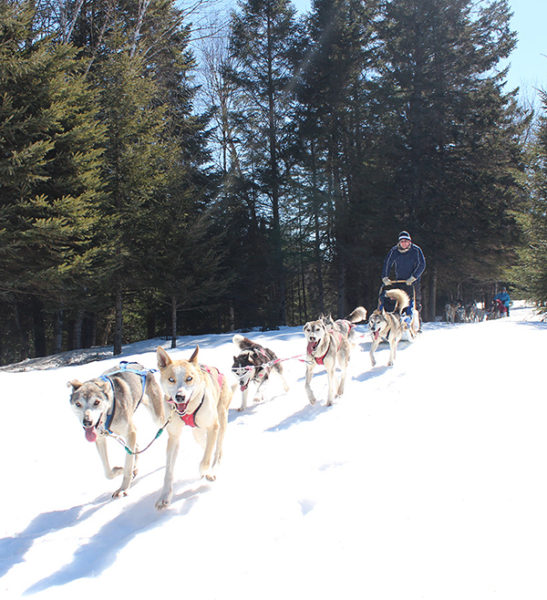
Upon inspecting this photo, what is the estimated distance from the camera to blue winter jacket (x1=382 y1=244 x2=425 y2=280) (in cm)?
981

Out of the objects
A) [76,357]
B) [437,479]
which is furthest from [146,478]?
[76,357]

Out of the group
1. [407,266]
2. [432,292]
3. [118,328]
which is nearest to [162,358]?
[407,266]

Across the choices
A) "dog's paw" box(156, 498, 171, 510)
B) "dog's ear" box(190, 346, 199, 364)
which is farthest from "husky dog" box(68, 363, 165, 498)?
"dog's ear" box(190, 346, 199, 364)

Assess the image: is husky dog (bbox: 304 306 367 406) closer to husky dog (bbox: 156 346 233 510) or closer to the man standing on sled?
husky dog (bbox: 156 346 233 510)

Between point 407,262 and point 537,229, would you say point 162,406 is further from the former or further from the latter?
point 537,229

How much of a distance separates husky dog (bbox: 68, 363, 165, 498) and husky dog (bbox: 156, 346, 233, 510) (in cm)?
68

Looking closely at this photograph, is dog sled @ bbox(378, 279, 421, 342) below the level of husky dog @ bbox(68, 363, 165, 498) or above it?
above

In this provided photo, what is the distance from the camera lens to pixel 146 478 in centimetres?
467

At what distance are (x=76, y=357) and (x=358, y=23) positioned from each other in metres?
23.9

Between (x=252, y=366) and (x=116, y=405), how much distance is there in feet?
9.26

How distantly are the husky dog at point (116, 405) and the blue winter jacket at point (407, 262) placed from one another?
6961mm

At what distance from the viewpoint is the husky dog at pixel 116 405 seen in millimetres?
3807

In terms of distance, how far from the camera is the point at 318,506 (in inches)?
133

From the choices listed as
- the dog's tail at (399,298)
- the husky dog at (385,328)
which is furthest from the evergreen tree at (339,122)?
the husky dog at (385,328)
